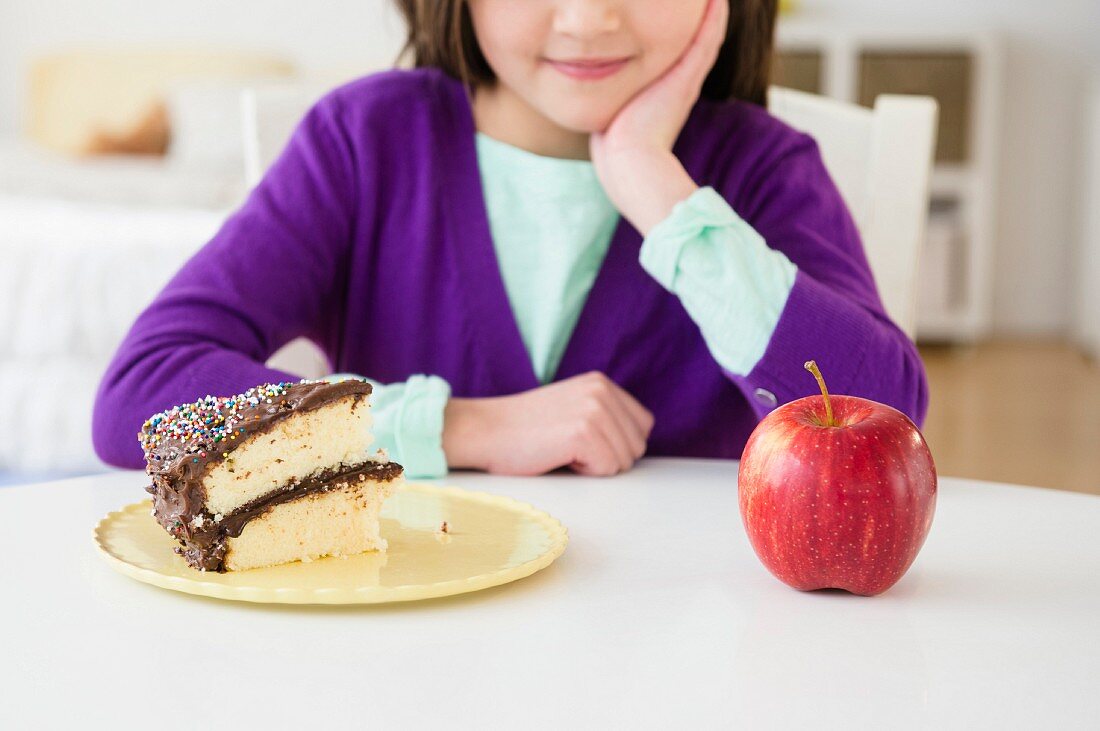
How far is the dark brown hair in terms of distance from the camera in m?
1.23

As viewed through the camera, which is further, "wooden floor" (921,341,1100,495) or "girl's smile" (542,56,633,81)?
"wooden floor" (921,341,1100,495)

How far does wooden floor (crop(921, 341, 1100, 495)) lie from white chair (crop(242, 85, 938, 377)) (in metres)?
1.53

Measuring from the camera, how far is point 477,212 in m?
1.22

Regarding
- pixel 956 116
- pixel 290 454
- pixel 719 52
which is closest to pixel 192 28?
pixel 956 116

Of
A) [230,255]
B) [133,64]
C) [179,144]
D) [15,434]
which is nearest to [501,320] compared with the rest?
[230,255]

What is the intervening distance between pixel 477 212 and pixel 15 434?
2.67ft

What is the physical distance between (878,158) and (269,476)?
0.93 m

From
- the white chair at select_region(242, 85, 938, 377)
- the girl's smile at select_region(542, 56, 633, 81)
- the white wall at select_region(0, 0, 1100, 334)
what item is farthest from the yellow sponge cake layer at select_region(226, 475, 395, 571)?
the white wall at select_region(0, 0, 1100, 334)

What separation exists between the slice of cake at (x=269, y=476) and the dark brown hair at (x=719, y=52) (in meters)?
0.63

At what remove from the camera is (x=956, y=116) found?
4582 millimetres

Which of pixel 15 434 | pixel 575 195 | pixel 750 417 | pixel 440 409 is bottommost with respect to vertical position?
pixel 15 434

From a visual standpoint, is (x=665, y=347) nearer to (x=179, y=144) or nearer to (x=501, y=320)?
(x=501, y=320)

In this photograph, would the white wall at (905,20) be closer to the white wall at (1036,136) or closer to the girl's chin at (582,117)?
the white wall at (1036,136)

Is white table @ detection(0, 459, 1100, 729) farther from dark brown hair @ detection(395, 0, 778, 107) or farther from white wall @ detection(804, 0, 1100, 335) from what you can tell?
white wall @ detection(804, 0, 1100, 335)
